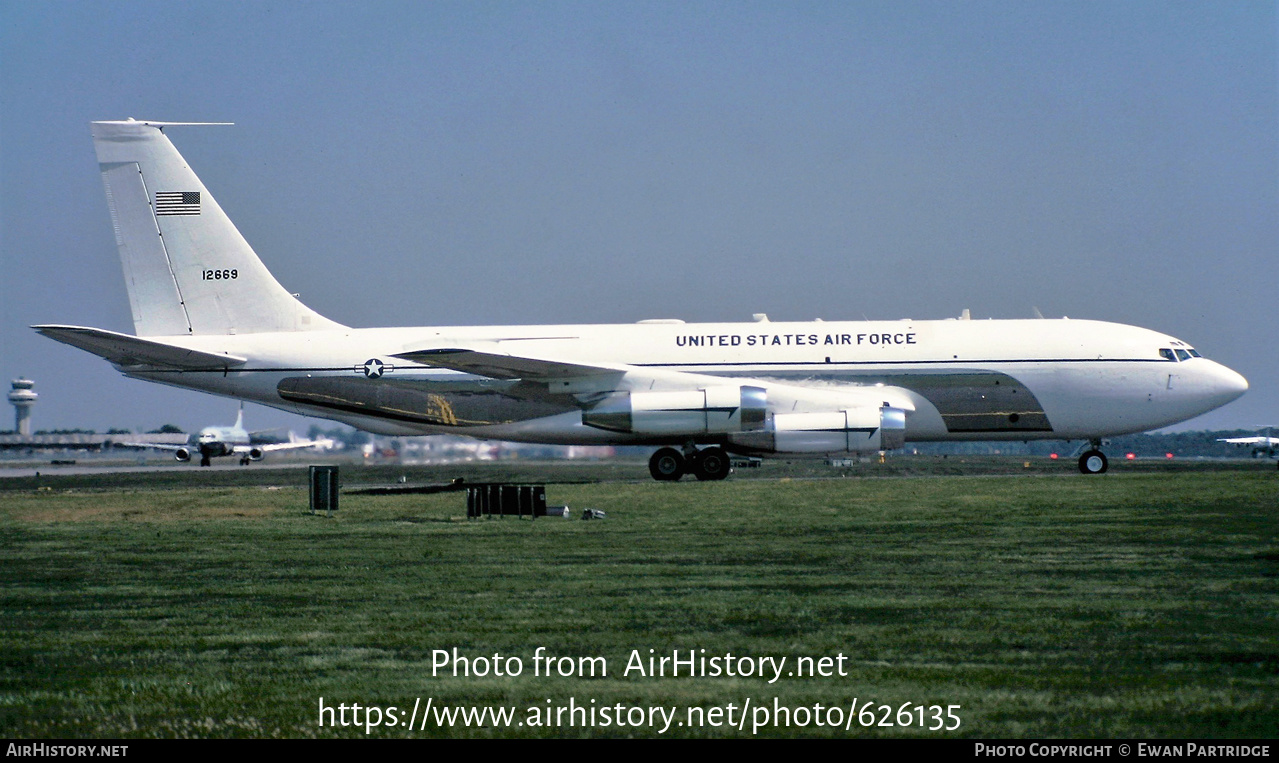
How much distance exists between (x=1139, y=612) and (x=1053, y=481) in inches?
878

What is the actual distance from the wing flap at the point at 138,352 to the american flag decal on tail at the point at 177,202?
15.4 ft

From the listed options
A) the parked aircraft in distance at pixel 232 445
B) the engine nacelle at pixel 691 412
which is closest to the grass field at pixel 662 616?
the engine nacelle at pixel 691 412

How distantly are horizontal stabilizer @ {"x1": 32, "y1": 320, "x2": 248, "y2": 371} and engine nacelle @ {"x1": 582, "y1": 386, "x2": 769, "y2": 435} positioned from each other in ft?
36.9

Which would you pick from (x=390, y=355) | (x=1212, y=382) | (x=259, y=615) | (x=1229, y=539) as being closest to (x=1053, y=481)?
(x=1212, y=382)

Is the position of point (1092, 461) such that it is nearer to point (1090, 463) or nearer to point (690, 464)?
point (1090, 463)

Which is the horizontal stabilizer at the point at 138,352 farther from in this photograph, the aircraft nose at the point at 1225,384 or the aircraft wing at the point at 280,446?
the aircraft wing at the point at 280,446

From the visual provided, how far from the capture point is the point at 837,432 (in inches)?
1355

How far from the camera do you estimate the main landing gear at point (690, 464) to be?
36.0 meters

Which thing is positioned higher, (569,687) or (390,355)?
(390,355)

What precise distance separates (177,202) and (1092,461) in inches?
1124

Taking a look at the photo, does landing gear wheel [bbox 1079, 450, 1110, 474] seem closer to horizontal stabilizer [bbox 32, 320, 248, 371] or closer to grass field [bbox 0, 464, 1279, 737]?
grass field [bbox 0, 464, 1279, 737]

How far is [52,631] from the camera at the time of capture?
11383 millimetres

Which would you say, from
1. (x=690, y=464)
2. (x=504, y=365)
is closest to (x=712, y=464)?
(x=690, y=464)

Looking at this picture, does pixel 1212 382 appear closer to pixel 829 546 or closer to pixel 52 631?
pixel 829 546
